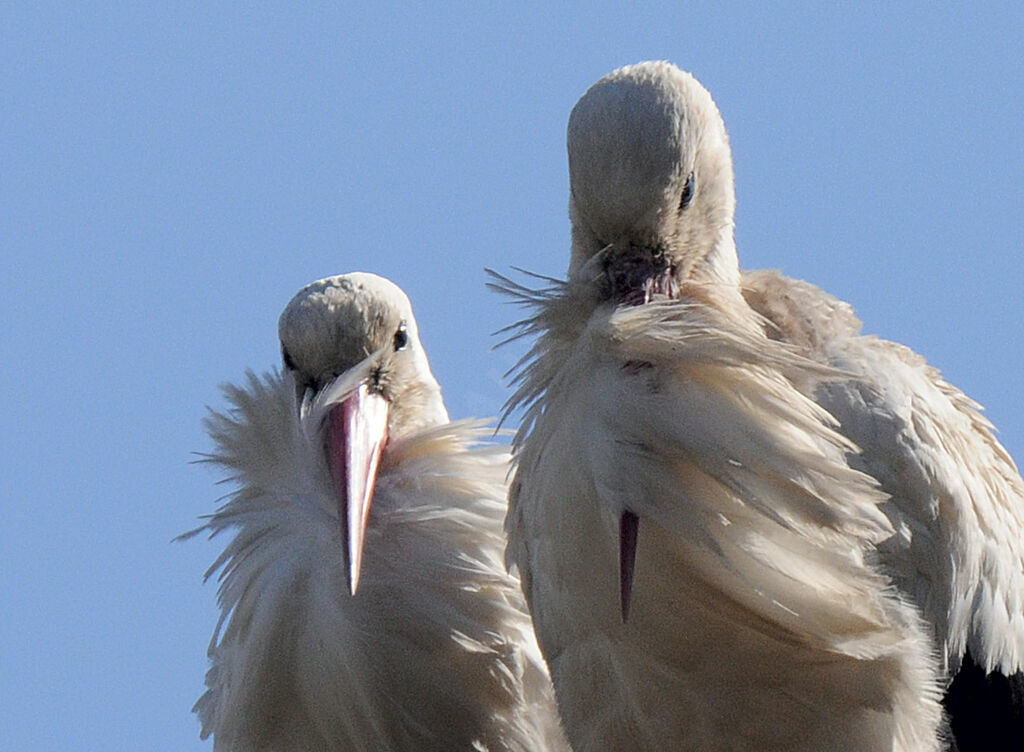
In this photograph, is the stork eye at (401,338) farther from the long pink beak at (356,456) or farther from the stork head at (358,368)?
the long pink beak at (356,456)

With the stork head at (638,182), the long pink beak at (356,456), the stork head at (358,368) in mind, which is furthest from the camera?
the stork head at (358,368)

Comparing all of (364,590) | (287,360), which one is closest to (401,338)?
(287,360)

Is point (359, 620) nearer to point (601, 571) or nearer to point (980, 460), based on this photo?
point (601, 571)

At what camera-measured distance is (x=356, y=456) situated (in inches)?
110

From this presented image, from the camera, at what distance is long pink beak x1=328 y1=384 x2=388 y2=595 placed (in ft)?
8.53

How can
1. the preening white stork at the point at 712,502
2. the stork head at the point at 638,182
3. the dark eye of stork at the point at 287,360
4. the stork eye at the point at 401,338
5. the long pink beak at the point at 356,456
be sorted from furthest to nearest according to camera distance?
the stork eye at the point at 401,338 < the dark eye of stork at the point at 287,360 < the long pink beak at the point at 356,456 < the stork head at the point at 638,182 < the preening white stork at the point at 712,502

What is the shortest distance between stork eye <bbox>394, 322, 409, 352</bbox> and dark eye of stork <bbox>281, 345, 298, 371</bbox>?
20 cm

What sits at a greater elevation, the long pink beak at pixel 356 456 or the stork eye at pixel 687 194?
the stork eye at pixel 687 194

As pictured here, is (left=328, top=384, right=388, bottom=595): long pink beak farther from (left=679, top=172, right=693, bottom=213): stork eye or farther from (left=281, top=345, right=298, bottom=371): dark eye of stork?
(left=679, top=172, right=693, bottom=213): stork eye

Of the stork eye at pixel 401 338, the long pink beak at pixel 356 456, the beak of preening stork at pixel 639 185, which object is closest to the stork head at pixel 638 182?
the beak of preening stork at pixel 639 185

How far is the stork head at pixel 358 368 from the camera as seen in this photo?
288cm

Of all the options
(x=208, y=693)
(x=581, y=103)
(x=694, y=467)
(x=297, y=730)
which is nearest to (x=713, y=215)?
(x=581, y=103)

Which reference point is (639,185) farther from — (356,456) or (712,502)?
(356,456)

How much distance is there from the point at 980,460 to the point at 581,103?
0.84 meters
